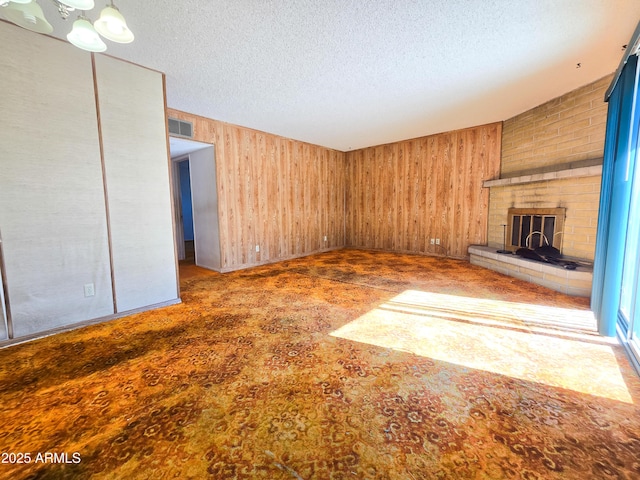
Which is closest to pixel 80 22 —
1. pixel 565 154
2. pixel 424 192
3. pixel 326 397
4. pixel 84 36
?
pixel 84 36

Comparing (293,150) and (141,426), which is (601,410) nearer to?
(141,426)

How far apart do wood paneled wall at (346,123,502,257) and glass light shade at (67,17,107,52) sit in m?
5.89

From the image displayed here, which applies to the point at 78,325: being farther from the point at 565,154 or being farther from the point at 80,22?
the point at 565,154

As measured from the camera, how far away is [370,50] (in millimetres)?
2656

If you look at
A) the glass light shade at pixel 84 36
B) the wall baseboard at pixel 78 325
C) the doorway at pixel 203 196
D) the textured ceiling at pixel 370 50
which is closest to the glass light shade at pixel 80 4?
the glass light shade at pixel 84 36

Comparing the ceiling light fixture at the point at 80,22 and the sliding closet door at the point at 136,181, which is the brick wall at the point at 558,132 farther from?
the sliding closet door at the point at 136,181

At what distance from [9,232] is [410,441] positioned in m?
3.48

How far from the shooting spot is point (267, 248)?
Answer: 5773mm

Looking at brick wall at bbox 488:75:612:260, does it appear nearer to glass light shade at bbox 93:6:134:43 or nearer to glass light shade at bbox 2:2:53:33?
glass light shade at bbox 93:6:134:43

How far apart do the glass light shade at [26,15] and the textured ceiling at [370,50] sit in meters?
0.66

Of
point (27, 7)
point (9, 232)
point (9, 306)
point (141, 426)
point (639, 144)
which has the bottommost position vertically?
point (141, 426)

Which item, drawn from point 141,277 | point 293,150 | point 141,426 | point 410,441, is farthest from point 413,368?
point 293,150

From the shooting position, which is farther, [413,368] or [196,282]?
[196,282]

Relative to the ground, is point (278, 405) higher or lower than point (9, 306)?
lower
